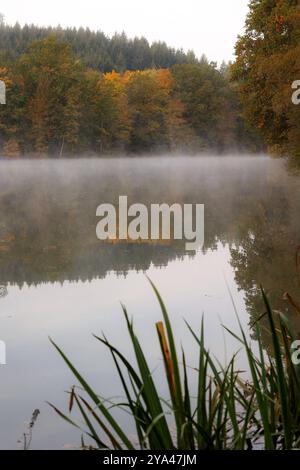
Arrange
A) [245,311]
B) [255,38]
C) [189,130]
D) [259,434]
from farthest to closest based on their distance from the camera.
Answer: [189,130], [255,38], [245,311], [259,434]

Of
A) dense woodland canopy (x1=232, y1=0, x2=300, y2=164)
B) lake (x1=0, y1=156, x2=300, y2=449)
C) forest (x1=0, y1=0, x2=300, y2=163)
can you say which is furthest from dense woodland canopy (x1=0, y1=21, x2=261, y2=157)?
lake (x1=0, y1=156, x2=300, y2=449)

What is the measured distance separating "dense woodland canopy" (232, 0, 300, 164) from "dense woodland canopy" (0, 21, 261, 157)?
36563mm

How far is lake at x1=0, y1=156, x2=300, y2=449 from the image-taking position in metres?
5.81

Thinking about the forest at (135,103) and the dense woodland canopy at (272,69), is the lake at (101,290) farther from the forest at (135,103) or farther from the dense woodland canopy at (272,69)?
the forest at (135,103)

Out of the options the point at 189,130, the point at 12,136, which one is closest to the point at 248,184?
the point at 12,136

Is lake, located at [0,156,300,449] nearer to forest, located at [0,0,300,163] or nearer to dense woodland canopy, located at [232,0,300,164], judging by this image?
dense woodland canopy, located at [232,0,300,164]

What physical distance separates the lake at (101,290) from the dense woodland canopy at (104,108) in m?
45.9

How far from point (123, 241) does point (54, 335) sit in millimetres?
7644

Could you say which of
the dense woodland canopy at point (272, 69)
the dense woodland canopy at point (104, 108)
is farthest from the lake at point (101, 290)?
the dense woodland canopy at point (104, 108)

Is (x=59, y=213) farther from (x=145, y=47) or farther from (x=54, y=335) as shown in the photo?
(x=145, y=47)

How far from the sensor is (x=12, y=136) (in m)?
65.3

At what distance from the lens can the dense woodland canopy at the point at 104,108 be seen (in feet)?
215

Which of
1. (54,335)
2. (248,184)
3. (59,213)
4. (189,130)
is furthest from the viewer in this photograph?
(189,130)

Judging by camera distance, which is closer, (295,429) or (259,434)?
(295,429)
